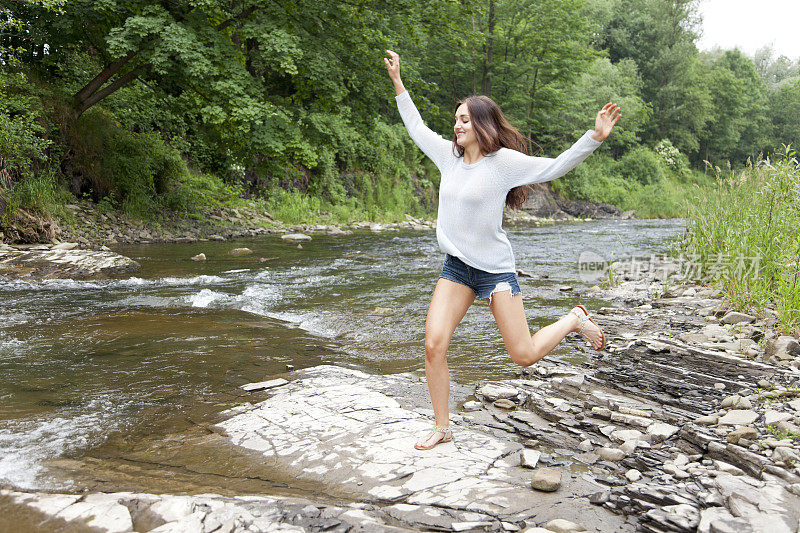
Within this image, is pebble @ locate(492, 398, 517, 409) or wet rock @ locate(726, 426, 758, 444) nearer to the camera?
wet rock @ locate(726, 426, 758, 444)

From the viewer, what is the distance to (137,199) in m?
15.9

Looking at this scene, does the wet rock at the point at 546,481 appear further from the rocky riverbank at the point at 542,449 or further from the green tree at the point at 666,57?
the green tree at the point at 666,57

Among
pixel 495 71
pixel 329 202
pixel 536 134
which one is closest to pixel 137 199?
pixel 329 202

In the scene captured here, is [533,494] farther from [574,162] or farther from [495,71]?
[495,71]

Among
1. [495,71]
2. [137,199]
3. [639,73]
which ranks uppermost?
[639,73]

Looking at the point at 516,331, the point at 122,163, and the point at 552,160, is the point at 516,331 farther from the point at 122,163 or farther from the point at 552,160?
the point at 122,163

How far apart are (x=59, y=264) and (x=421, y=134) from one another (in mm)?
8652

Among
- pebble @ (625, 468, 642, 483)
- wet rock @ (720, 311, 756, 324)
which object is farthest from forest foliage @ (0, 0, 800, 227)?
pebble @ (625, 468, 642, 483)

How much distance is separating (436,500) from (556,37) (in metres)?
32.6

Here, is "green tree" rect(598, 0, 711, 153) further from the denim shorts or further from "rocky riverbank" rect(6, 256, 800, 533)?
the denim shorts

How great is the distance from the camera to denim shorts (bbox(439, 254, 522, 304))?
132 inches

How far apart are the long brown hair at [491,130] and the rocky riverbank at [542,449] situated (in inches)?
61.7

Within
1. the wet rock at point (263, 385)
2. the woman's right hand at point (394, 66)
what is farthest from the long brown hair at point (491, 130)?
the wet rock at point (263, 385)

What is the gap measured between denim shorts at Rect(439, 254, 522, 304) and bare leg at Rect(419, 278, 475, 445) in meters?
0.04
